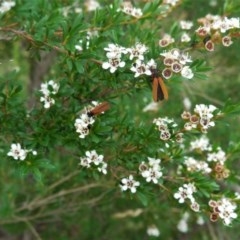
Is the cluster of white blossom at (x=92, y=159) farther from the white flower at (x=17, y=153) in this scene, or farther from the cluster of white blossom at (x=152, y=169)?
the white flower at (x=17, y=153)

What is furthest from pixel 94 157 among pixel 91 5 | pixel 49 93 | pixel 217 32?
pixel 91 5

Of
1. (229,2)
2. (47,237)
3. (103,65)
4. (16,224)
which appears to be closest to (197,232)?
(47,237)

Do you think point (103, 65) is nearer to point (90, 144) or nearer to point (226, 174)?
point (90, 144)

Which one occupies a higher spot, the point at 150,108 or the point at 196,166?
the point at 196,166

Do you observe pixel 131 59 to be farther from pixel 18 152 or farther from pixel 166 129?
pixel 18 152

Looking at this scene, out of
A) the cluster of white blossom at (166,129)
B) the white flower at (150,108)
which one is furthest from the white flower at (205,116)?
the white flower at (150,108)

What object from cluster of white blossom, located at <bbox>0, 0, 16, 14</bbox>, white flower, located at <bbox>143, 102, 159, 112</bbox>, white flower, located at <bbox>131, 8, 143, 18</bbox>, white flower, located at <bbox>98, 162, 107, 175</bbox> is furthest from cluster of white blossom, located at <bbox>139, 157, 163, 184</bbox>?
white flower, located at <bbox>143, 102, 159, 112</bbox>
